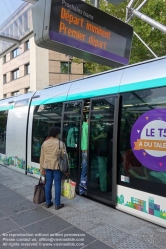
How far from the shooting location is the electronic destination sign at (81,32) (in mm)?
3754

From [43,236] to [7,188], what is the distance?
2760 millimetres

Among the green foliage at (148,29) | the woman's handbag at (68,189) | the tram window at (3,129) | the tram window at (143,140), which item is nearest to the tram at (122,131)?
the tram window at (143,140)

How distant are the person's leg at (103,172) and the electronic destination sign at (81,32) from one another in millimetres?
2169

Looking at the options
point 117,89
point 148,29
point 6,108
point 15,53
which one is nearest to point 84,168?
point 117,89

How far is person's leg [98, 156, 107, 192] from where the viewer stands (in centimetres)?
448

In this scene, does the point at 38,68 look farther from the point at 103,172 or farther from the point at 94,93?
the point at 103,172

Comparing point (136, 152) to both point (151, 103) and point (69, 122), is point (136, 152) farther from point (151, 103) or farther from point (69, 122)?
point (69, 122)

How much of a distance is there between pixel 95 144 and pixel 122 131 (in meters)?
0.79

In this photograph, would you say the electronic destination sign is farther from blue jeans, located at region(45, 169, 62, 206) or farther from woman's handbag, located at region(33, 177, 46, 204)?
woman's handbag, located at region(33, 177, 46, 204)

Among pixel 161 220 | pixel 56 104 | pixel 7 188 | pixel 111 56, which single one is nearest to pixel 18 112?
pixel 56 104

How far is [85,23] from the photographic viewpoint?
14.1ft

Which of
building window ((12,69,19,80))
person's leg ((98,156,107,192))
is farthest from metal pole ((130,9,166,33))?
building window ((12,69,19,80))

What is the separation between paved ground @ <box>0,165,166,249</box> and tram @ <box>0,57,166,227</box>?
10.4 inches

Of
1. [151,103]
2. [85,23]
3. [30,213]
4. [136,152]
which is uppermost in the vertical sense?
[85,23]
